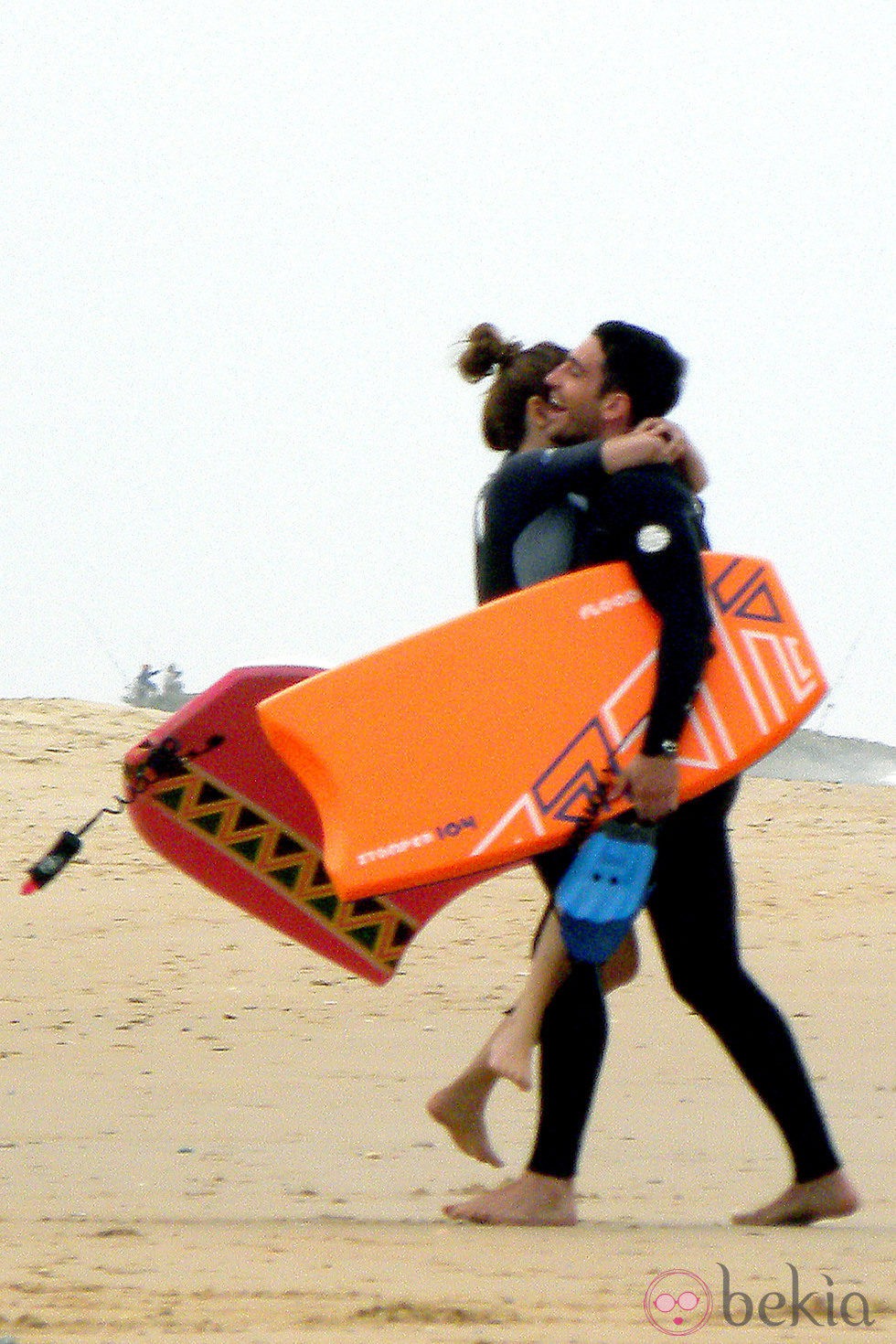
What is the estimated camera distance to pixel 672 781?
315 centimetres

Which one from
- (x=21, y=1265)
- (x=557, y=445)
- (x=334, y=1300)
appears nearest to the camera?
(x=334, y=1300)

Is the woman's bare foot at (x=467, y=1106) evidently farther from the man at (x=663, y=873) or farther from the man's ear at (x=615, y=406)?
the man's ear at (x=615, y=406)

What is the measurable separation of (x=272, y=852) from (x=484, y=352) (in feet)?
3.42

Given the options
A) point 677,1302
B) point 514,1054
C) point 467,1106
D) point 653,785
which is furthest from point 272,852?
point 677,1302

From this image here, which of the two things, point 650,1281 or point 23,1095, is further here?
point 23,1095

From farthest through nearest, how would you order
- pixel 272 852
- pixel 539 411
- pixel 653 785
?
pixel 272 852
pixel 539 411
pixel 653 785

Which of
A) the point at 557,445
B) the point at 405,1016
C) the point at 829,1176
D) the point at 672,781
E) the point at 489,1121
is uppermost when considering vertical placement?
the point at 557,445

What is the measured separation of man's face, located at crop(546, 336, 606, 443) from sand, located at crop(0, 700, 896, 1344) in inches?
50.1

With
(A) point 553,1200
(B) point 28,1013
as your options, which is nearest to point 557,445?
(A) point 553,1200

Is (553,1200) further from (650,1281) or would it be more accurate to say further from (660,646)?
(660,646)

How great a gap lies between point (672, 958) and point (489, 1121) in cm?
107

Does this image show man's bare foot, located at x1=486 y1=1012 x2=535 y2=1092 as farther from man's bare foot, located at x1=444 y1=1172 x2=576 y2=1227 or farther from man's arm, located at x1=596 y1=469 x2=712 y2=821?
man's arm, located at x1=596 y1=469 x2=712 y2=821

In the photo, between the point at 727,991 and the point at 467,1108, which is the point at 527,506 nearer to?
the point at 727,991

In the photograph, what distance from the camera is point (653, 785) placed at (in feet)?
10.3
